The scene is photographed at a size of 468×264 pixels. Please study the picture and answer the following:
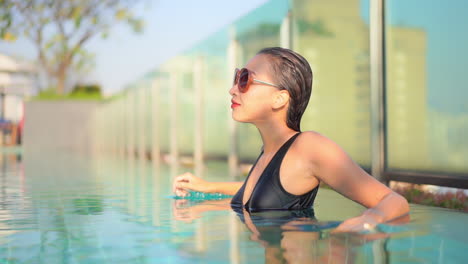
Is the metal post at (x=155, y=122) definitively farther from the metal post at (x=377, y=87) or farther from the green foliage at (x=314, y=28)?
the metal post at (x=377, y=87)

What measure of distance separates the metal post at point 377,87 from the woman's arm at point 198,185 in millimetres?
1707

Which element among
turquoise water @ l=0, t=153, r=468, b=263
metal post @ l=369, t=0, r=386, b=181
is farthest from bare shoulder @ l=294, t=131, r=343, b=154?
metal post @ l=369, t=0, r=386, b=181

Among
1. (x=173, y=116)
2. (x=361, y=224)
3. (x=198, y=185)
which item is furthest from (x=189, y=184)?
(x=173, y=116)

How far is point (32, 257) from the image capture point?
8.88 feet

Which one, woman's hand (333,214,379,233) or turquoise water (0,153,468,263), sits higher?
woman's hand (333,214,379,233)

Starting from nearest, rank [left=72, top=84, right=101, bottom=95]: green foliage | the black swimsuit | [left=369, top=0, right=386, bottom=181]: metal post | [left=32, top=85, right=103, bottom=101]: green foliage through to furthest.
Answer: the black swimsuit
[left=369, top=0, right=386, bottom=181]: metal post
[left=32, top=85, right=103, bottom=101]: green foliage
[left=72, top=84, right=101, bottom=95]: green foliage

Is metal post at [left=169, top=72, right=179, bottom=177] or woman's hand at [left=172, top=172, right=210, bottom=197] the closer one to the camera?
woman's hand at [left=172, top=172, right=210, bottom=197]

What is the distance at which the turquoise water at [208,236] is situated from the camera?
2.64 metres

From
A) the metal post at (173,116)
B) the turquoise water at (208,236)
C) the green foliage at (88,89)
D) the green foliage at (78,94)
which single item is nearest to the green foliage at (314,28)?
the turquoise water at (208,236)

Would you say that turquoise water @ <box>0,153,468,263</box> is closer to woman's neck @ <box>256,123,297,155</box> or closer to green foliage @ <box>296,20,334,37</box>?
woman's neck @ <box>256,123,297,155</box>

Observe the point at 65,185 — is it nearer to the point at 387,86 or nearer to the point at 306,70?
the point at 387,86

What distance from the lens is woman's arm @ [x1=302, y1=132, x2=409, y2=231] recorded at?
3.07 m

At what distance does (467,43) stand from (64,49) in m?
35.6

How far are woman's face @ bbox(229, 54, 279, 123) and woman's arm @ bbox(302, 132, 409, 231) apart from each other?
324 millimetres
